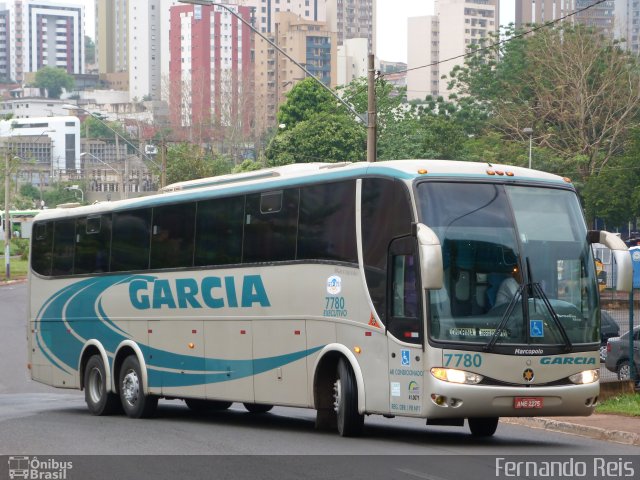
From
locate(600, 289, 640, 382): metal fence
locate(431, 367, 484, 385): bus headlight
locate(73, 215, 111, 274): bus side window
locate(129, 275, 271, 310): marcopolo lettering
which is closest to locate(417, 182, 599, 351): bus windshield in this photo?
locate(431, 367, 484, 385): bus headlight

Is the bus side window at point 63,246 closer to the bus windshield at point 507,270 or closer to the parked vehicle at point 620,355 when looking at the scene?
the bus windshield at point 507,270

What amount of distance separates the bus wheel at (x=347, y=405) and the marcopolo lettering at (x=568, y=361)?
88.0 inches

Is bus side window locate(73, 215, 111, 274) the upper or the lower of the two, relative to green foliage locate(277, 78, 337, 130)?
lower

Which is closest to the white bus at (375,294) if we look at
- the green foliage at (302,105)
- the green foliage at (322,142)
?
the green foliage at (322,142)

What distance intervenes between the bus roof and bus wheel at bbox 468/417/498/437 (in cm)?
305

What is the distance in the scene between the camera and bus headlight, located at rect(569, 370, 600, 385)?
14406mm

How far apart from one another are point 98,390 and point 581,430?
823cm

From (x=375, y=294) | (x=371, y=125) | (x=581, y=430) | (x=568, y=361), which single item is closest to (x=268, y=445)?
(x=375, y=294)

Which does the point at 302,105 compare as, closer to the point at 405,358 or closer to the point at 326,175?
the point at 326,175

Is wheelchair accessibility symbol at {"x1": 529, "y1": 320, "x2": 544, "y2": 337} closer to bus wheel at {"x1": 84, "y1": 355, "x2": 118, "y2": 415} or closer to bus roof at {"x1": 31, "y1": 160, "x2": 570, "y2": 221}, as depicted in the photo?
bus roof at {"x1": 31, "y1": 160, "x2": 570, "y2": 221}

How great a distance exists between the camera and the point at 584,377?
14.5 meters

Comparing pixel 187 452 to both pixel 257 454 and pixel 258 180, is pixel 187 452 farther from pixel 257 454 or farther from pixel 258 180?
pixel 258 180

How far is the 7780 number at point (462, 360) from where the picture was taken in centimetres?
1383
